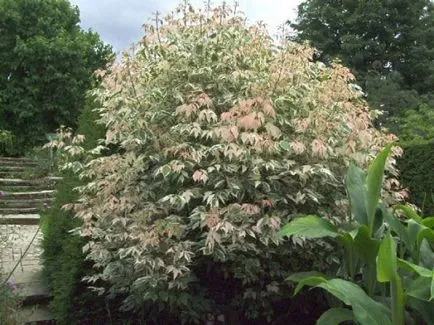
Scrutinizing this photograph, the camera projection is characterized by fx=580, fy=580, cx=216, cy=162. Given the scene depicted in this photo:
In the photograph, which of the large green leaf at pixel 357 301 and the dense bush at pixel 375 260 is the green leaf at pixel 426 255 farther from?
the large green leaf at pixel 357 301

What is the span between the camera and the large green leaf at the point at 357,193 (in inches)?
129

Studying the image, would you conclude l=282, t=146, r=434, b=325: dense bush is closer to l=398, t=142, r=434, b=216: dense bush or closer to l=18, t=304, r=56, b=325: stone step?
l=18, t=304, r=56, b=325: stone step

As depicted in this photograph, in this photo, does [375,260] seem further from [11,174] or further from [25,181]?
[11,174]

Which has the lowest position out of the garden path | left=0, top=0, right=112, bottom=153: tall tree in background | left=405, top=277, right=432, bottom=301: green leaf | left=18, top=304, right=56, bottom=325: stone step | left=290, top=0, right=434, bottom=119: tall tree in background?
left=18, top=304, right=56, bottom=325: stone step

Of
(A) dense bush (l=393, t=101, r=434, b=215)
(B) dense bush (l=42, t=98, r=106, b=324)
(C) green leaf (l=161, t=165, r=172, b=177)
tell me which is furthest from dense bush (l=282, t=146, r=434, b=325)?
(A) dense bush (l=393, t=101, r=434, b=215)

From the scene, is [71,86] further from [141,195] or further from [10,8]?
[141,195]

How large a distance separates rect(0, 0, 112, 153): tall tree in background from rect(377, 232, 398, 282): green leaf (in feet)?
60.1

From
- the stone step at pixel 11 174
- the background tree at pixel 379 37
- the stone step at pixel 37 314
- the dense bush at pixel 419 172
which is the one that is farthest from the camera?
the background tree at pixel 379 37

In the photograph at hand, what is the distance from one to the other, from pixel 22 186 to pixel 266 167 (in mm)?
9757

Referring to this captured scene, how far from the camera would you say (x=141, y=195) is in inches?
148

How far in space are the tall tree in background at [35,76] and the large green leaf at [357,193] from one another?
1762cm

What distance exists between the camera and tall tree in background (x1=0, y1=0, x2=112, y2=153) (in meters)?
20.2

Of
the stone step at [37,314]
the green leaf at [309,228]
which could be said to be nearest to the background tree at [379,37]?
the stone step at [37,314]

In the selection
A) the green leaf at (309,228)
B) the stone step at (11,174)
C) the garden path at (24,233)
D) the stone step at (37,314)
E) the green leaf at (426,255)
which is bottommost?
the stone step at (37,314)
